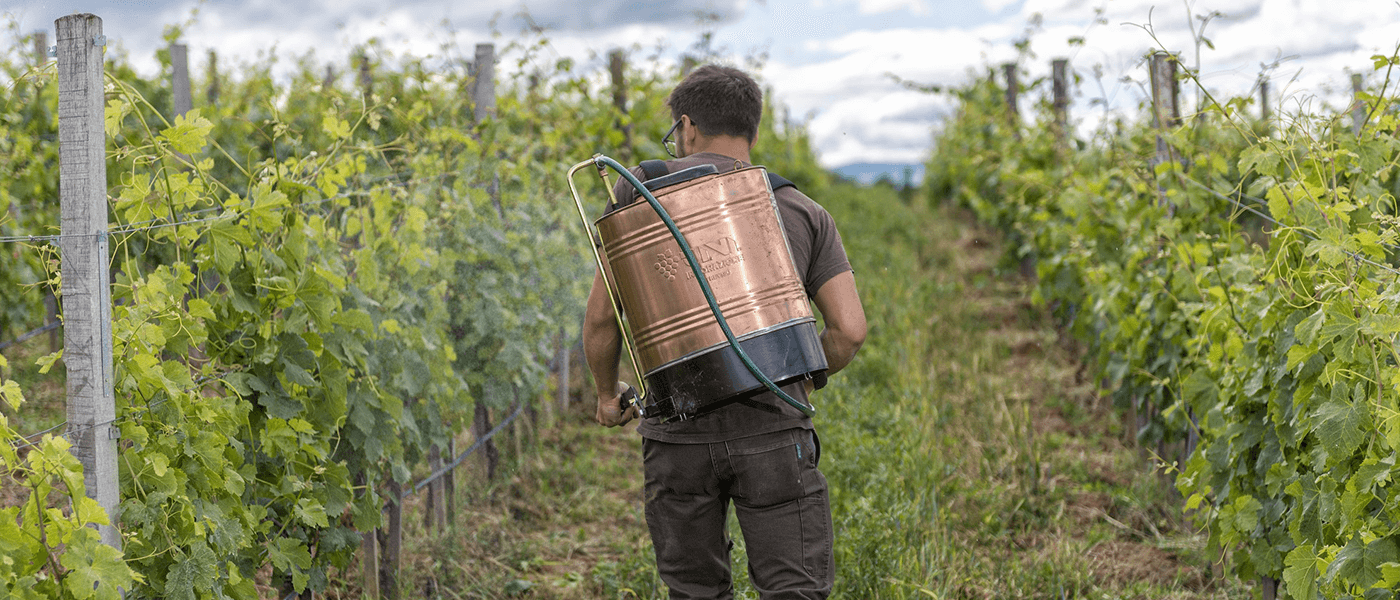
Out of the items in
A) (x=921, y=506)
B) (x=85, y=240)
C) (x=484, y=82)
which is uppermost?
(x=484, y=82)

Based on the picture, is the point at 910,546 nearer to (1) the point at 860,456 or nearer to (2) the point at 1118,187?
(1) the point at 860,456

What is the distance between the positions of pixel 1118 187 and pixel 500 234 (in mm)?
3494

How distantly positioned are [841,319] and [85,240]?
5.09 feet

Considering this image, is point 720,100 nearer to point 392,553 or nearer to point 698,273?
point 698,273

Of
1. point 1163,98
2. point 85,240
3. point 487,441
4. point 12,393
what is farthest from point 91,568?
point 1163,98

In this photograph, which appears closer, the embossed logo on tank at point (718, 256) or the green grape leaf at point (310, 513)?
the embossed logo on tank at point (718, 256)

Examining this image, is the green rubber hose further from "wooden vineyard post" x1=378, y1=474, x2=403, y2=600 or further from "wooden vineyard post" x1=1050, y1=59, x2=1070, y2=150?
"wooden vineyard post" x1=1050, y1=59, x2=1070, y2=150

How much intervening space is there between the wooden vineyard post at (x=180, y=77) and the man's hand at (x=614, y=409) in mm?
3832

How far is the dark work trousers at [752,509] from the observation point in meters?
2.36

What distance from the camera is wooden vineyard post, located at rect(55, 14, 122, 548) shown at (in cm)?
203

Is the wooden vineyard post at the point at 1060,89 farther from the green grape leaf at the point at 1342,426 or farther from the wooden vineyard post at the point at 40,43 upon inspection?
the wooden vineyard post at the point at 40,43

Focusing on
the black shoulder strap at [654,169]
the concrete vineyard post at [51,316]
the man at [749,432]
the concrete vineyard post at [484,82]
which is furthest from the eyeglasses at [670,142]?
the concrete vineyard post at [51,316]

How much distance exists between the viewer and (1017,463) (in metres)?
5.04

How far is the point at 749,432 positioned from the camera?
2350 mm
